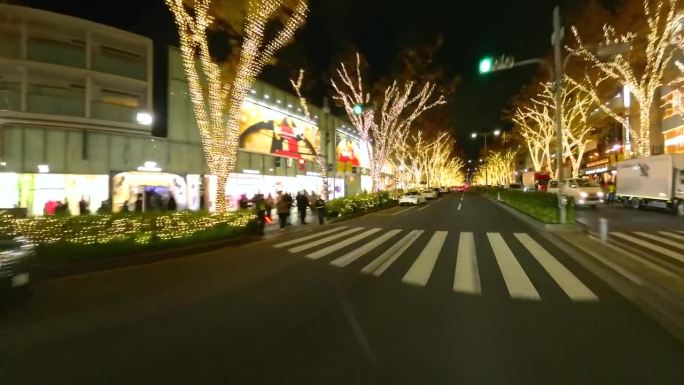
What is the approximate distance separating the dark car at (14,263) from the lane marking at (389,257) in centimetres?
579

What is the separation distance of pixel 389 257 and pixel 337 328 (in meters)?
6.08

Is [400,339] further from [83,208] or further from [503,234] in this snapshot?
[83,208]

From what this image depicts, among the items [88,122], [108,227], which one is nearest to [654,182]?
[108,227]

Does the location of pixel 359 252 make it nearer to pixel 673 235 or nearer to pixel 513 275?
pixel 513 275

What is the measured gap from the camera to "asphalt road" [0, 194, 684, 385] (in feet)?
14.4

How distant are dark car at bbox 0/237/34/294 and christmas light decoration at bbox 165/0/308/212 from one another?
906 centimetres

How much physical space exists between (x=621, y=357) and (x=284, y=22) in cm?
1281

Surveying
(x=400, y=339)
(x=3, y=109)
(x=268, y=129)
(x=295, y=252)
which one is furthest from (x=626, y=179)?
(x=3, y=109)

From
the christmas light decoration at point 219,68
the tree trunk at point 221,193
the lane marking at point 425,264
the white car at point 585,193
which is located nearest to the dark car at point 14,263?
the lane marking at point 425,264

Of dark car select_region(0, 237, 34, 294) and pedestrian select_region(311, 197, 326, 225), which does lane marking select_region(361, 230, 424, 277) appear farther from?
pedestrian select_region(311, 197, 326, 225)

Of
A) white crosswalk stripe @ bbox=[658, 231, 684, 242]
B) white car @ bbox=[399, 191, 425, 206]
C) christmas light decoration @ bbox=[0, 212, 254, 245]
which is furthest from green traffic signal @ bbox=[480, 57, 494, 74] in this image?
white car @ bbox=[399, 191, 425, 206]

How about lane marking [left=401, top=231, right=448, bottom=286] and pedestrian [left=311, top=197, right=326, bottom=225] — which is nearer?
lane marking [left=401, top=231, right=448, bottom=286]

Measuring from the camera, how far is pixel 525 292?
25.5 feet

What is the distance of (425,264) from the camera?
1063 cm
